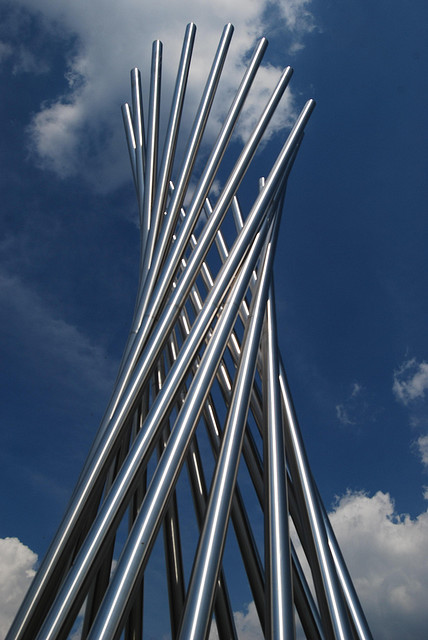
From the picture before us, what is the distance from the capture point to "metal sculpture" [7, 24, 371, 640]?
4.81 m

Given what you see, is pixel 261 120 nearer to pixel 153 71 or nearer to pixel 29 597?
pixel 153 71

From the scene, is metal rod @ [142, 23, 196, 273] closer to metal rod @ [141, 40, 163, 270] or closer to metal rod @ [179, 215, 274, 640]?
metal rod @ [141, 40, 163, 270]

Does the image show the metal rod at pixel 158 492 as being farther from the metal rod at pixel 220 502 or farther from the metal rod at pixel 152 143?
the metal rod at pixel 152 143

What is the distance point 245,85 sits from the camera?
9695 millimetres

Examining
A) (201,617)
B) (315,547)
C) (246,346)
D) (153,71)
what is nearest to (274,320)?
(246,346)

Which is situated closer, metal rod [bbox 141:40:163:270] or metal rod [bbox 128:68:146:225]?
metal rod [bbox 141:40:163:270]

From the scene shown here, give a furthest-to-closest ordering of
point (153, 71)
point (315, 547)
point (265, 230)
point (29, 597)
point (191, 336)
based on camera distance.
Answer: point (153, 71) < point (265, 230) < point (191, 336) < point (315, 547) < point (29, 597)

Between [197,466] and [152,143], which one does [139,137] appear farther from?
[197,466]

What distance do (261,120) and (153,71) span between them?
2.52 meters

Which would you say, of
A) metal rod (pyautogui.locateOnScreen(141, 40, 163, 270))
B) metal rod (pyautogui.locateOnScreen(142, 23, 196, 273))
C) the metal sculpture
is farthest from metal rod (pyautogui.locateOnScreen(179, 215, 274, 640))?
metal rod (pyautogui.locateOnScreen(141, 40, 163, 270))

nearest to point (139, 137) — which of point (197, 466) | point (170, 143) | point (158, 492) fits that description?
point (170, 143)

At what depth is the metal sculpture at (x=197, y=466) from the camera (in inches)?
189

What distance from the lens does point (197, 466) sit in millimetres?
7191

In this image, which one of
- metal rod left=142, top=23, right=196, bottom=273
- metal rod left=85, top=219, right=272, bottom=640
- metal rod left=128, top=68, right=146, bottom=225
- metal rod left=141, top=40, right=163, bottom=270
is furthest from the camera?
metal rod left=128, top=68, right=146, bottom=225
